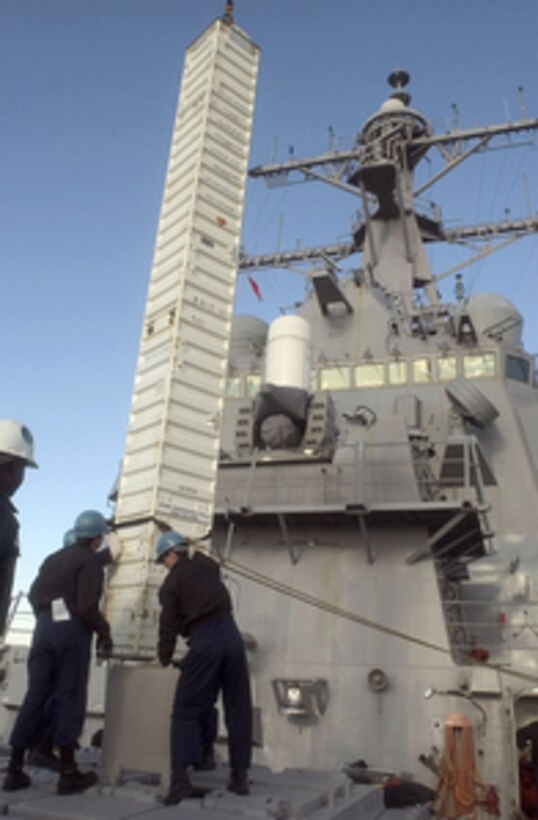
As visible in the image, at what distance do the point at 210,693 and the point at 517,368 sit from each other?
1202 centimetres

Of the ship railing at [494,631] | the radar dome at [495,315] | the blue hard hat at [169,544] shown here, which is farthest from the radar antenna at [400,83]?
the blue hard hat at [169,544]

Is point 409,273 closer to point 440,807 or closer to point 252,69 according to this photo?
point 252,69

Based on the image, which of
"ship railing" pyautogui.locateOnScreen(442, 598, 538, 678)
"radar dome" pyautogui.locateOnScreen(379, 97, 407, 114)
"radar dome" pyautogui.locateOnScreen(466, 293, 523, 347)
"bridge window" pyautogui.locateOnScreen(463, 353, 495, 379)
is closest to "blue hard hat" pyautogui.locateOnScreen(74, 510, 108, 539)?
"ship railing" pyautogui.locateOnScreen(442, 598, 538, 678)

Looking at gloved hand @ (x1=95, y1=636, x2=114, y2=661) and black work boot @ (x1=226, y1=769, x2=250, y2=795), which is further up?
gloved hand @ (x1=95, y1=636, x2=114, y2=661)

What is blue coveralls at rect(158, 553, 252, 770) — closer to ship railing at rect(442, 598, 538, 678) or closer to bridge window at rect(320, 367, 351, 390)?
ship railing at rect(442, 598, 538, 678)

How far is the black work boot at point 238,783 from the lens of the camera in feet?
11.5

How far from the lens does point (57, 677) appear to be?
391 cm

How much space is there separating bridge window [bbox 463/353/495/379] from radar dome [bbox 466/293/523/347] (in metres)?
2.00

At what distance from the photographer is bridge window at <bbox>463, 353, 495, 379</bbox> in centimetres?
1395

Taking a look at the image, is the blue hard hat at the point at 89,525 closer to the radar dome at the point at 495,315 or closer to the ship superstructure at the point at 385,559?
the ship superstructure at the point at 385,559

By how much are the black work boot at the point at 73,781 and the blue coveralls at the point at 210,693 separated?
19.1 inches

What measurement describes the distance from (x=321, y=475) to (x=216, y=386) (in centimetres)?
364

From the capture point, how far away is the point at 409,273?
19.7 metres

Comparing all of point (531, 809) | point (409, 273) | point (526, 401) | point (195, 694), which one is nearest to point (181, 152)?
point (195, 694)
